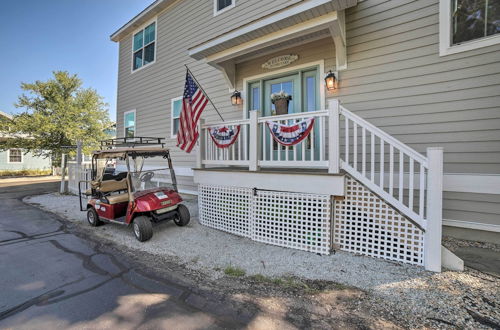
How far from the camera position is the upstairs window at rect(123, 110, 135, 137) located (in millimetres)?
10077

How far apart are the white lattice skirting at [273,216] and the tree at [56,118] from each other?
46.1ft

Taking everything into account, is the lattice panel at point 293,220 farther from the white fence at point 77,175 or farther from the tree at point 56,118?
the tree at point 56,118

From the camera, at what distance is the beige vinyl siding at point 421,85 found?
3707mm

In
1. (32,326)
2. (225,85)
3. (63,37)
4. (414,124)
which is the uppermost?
(63,37)

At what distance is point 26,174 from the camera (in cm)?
1866

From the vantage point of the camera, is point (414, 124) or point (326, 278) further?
point (414, 124)

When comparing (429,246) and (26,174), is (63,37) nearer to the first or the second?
(26,174)

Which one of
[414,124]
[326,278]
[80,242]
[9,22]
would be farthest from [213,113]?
[9,22]

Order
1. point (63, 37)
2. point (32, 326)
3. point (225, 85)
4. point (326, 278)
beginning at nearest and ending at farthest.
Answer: point (32, 326), point (326, 278), point (225, 85), point (63, 37)

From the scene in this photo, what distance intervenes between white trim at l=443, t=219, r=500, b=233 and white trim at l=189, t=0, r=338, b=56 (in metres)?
4.39

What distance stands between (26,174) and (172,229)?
21.7 m

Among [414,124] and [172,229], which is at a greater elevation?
[414,124]

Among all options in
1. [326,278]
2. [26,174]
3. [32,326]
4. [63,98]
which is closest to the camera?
[32,326]

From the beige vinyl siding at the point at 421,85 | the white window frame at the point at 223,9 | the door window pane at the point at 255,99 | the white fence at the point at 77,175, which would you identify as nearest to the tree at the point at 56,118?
the white fence at the point at 77,175
